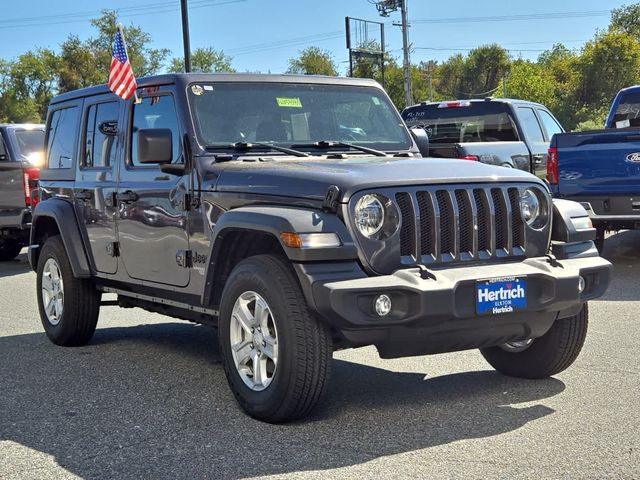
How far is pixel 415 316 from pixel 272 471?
1.00 m

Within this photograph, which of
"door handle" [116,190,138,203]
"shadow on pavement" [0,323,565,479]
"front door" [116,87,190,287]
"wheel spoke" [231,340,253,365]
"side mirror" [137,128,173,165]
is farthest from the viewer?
"door handle" [116,190,138,203]

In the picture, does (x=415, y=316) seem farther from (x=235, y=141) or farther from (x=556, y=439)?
(x=235, y=141)

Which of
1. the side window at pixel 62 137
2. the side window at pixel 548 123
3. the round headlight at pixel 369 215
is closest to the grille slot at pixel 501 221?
the round headlight at pixel 369 215

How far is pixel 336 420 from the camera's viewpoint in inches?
195

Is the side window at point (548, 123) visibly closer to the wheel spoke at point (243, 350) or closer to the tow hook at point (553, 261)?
the tow hook at point (553, 261)

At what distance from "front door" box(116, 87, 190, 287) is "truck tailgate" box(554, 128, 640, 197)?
5753 mm

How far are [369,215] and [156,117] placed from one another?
2164mm

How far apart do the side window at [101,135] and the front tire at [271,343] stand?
7.12 feet

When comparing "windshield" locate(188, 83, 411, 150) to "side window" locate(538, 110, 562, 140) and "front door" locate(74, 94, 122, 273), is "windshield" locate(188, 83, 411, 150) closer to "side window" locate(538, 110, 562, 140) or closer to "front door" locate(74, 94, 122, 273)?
"front door" locate(74, 94, 122, 273)

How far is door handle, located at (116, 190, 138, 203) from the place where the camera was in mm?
6243

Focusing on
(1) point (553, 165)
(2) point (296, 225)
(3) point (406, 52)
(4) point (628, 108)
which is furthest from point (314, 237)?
(3) point (406, 52)

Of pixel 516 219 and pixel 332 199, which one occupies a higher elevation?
pixel 332 199

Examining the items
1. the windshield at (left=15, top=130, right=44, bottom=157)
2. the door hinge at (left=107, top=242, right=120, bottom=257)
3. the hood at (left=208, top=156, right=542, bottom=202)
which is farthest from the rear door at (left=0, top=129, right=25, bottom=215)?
the hood at (left=208, top=156, right=542, bottom=202)

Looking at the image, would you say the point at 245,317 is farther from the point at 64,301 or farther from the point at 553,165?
the point at 553,165
